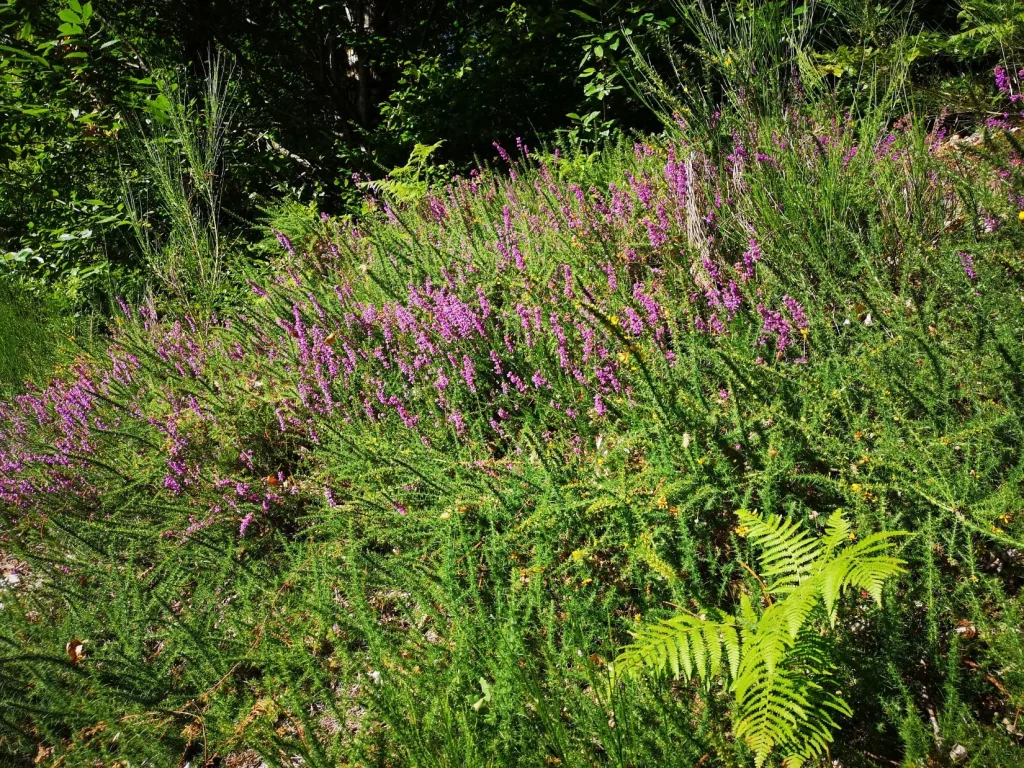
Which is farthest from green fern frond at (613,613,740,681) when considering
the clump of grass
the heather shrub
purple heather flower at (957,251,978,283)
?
the clump of grass

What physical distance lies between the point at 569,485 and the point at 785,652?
0.87m

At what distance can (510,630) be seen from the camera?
72.3 inches

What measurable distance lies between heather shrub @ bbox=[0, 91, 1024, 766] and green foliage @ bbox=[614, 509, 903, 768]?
4.6 inches

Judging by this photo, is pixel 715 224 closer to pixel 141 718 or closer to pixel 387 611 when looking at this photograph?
pixel 387 611

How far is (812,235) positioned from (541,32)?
4198 millimetres

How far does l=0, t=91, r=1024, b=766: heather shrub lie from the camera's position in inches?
64.4

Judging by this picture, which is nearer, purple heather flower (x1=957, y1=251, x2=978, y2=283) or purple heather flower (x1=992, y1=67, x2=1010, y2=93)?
purple heather flower (x1=957, y1=251, x2=978, y2=283)

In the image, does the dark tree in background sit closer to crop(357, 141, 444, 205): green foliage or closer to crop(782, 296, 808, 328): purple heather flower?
crop(357, 141, 444, 205): green foliage

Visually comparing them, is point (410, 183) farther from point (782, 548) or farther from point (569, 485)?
point (782, 548)

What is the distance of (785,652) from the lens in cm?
139

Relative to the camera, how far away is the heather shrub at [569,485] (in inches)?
64.4

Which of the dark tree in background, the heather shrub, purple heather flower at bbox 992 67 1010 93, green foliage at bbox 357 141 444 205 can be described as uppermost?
the dark tree in background

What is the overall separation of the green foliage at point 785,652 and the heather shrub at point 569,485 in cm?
12

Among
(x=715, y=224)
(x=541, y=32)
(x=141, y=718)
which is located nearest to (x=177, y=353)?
(x=141, y=718)
